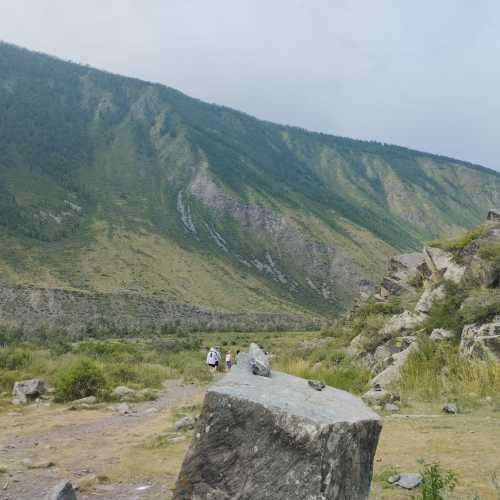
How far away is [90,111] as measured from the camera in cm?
14950

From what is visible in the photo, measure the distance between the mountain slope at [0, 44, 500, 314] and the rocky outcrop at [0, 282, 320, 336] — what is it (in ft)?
9.05

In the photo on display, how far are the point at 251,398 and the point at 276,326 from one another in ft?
226

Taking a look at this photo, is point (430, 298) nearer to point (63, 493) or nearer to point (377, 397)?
point (377, 397)

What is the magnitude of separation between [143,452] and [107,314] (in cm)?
5650

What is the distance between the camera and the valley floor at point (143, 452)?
6535mm

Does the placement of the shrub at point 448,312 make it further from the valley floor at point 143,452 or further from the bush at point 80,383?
the bush at point 80,383

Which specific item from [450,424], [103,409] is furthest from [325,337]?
[450,424]

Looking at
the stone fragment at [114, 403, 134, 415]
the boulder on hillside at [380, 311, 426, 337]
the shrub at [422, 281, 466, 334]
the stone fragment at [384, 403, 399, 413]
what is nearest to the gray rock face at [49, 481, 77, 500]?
the stone fragment at [384, 403, 399, 413]

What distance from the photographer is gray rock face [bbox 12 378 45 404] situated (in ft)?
48.7

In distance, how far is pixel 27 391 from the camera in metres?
15.1

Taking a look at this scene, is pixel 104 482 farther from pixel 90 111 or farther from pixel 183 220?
pixel 90 111

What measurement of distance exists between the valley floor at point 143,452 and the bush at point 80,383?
2738mm

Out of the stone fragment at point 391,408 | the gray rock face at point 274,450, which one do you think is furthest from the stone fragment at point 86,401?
the gray rock face at point 274,450

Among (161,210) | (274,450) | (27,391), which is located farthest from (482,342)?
(161,210)
